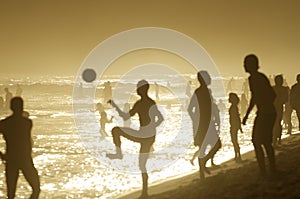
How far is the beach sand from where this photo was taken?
830 centimetres

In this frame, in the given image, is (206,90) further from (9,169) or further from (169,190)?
(9,169)

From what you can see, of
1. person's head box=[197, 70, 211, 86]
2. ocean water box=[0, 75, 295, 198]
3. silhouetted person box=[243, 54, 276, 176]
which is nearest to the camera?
silhouetted person box=[243, 54, 276, 176]

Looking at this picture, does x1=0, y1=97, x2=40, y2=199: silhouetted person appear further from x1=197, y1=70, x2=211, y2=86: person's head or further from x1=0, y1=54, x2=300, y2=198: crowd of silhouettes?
x1=197, y1=70, x2=211, y2=86: person's head

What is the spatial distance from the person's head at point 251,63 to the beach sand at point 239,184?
2.02 m

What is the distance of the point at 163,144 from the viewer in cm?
1891

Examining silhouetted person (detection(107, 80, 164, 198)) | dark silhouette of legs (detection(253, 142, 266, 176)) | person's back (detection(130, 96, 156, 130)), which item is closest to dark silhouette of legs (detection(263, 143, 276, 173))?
dark silhouette of legs (detection(253, 142, 266, 176))

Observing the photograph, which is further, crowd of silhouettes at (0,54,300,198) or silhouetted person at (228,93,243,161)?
silhouetted person at (228,93,243,161)

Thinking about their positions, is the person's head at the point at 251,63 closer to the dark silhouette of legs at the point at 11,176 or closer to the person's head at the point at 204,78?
the person's head at the point at 204,78

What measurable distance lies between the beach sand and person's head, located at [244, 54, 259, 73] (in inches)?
79.7

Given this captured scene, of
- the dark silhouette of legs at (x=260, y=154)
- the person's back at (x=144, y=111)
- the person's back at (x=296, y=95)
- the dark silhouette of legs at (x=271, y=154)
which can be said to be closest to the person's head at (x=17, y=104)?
the person's back at (x=144, y=111)

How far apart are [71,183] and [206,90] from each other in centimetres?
475

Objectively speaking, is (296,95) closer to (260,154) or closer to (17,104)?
(260,154)

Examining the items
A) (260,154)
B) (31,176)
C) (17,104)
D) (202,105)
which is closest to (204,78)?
(202,105)

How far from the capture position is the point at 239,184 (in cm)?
930
